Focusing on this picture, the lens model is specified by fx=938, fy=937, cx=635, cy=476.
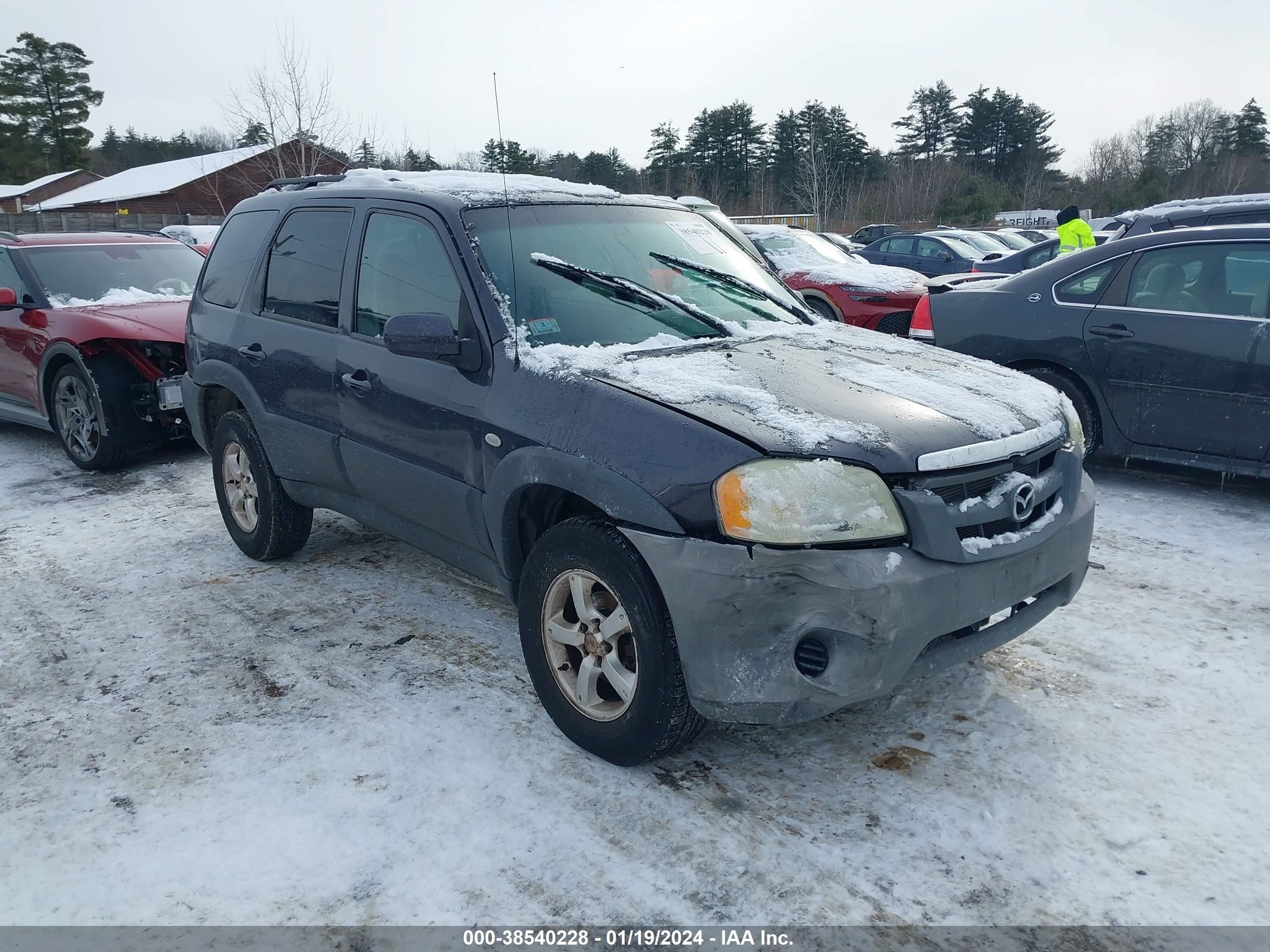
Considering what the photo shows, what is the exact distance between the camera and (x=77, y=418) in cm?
717

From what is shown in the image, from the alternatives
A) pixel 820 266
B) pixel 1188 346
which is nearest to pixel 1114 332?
pixel 1188 346

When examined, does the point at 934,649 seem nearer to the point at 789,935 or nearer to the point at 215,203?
the point at 789,935

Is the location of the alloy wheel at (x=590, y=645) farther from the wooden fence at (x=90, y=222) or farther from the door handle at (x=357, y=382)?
the wooden fence at (x=90, y=222)

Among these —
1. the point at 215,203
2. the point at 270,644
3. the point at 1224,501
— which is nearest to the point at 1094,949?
the point at 270,644

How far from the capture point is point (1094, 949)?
2.28m

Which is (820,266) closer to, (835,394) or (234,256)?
(234,256)

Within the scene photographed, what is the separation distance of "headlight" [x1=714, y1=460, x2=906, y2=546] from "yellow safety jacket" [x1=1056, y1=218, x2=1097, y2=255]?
10.4 m

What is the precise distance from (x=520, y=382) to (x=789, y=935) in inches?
74.8

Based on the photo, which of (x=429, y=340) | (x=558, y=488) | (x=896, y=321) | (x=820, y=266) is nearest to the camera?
(x=558, y=488)

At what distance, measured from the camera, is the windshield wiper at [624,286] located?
3609 millimetres

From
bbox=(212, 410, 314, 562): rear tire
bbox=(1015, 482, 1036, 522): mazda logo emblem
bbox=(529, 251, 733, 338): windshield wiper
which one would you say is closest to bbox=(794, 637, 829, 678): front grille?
bbox=(1015, 482, 1036, 522): mazda logo emblem

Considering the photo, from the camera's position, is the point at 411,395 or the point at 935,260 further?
the point at 935,260

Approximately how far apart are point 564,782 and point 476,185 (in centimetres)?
252

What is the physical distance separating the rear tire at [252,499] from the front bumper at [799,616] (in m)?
2.75
